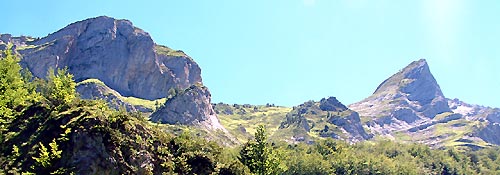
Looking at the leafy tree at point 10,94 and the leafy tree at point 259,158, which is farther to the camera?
the leafy tree at point 259,158

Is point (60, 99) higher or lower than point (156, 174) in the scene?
higher

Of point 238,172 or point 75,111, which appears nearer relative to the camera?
point 75,111

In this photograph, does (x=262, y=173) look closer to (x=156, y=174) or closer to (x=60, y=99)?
(x=156, y=174)

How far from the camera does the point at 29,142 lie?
205 ft

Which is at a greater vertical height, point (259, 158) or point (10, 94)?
point (10, 94)

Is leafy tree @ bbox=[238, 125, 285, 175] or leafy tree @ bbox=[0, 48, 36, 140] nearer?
leafy tree @ bbox=[0, 48, 36, 140]

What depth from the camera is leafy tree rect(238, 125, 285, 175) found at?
290 feet

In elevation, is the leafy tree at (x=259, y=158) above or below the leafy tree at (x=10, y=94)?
below

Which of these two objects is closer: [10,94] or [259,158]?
[10,94]

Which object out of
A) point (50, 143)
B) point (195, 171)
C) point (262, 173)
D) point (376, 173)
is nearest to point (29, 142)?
point (50, 143)

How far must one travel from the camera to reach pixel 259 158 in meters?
90.9

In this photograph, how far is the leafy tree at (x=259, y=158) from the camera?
290ft

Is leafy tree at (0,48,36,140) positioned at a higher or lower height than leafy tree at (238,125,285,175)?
higher

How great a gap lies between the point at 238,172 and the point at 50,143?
2678cm
